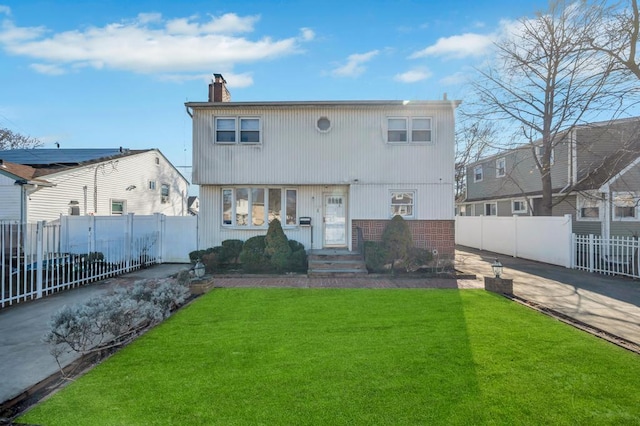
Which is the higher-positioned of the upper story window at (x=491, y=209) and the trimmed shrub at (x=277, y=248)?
the upper story window at (x=491, y=209)

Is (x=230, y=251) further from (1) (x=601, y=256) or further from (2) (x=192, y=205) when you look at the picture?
(2) (x=192, y=205)

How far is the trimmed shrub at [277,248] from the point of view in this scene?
1182 cm

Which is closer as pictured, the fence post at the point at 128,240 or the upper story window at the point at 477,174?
the fence post at the point at 128,240

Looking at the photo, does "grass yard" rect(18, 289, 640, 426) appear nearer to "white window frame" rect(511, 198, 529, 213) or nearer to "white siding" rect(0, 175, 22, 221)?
"white siding" rect(0, 175, 22, 221)

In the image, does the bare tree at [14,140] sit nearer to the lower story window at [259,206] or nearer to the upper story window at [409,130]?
the lower story window at [259,206]

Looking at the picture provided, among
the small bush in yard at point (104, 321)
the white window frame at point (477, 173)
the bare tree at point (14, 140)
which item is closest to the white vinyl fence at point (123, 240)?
the small bush in yard at point (104, 321)

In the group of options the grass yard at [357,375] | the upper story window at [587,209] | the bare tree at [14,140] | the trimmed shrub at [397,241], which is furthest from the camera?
the bare tree at [14,140]

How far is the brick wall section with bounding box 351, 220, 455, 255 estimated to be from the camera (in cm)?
1318

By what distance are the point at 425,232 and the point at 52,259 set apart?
38.8ft

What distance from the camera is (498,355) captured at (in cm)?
462

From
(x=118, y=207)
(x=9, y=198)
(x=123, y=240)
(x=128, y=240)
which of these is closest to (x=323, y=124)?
Result: (x=128, y=240)

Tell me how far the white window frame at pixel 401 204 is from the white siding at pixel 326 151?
479 millimetres

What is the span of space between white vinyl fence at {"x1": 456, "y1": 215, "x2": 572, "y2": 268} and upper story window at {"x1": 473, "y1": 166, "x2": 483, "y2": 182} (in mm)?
6100

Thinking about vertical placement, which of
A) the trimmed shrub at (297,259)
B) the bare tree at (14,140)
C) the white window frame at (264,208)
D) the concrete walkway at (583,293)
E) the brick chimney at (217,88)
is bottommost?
the concrete walkway at (583,293)
